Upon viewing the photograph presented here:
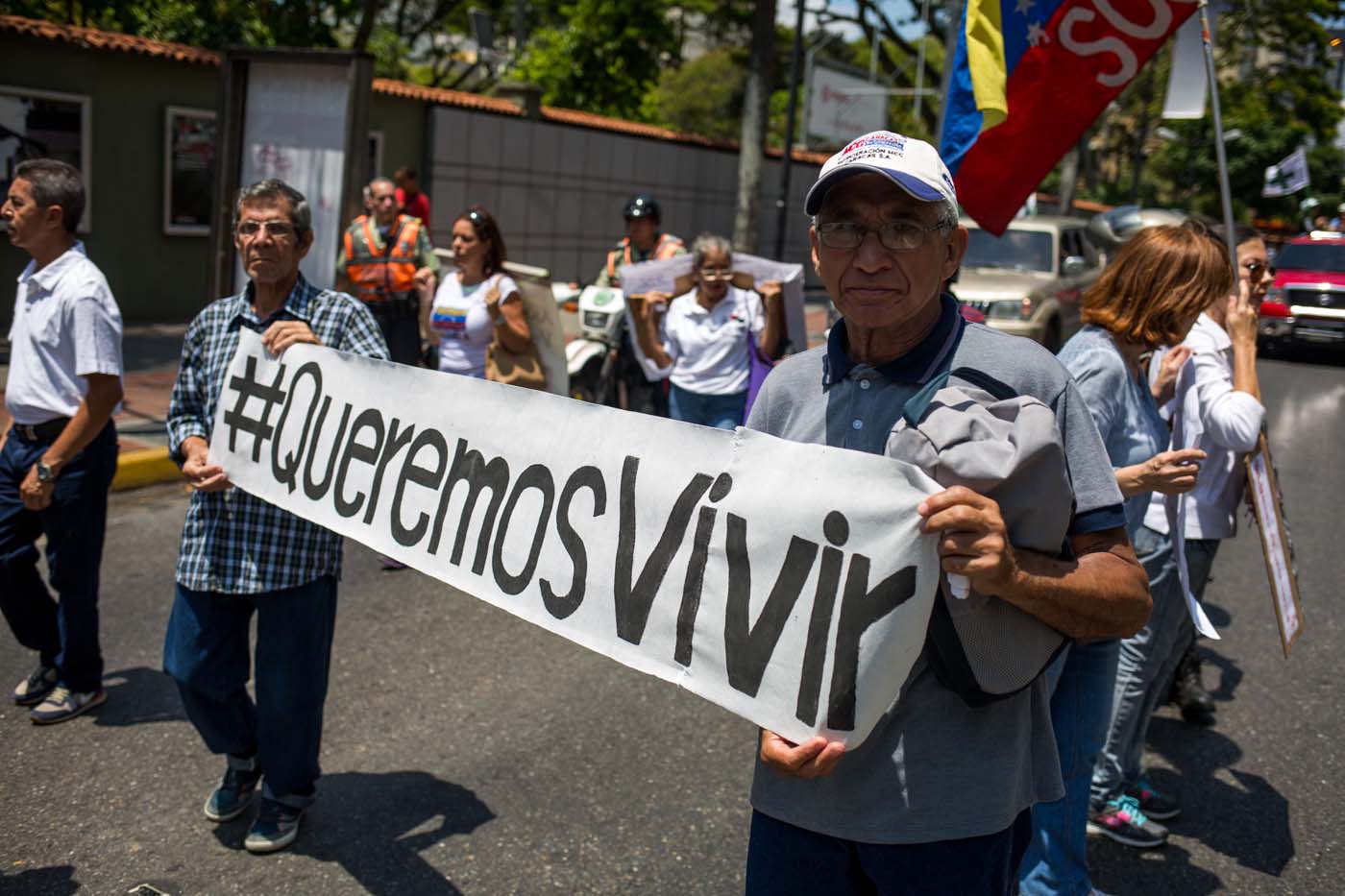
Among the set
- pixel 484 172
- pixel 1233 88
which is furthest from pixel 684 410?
pixel 1233 88

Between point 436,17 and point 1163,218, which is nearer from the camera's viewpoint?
point 1163,218

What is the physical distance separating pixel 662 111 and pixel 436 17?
44.6ft

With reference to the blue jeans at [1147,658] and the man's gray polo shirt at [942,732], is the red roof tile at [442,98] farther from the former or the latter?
the man's gray polo shirt at [942,732]

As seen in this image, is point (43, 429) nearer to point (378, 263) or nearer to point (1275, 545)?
point (378, 263)

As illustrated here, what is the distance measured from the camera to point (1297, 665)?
540cm

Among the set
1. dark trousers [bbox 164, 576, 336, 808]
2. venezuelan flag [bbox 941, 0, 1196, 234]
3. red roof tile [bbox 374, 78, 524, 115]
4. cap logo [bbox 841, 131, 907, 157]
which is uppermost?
red roof tile [bbox 374, 78, 524, 115]

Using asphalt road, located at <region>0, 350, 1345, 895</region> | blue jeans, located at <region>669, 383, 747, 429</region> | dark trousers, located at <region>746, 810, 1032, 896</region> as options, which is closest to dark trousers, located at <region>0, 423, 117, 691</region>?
asphalt road, located at <region>0, 350, 1345, 895</region>

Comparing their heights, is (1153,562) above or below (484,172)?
below

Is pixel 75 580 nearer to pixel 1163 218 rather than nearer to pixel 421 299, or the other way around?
pixel 421 299

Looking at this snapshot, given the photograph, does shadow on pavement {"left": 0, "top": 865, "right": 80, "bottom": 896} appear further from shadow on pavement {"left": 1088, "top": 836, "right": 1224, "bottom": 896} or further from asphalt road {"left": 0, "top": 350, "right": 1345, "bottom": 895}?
shadow on pavement {"left": 1088, "top": 836, "right": 1224, "bottom": 896}

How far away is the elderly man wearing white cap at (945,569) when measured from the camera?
6.09ft

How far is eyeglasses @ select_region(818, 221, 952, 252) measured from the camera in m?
1.92

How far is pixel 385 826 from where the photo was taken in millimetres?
3586

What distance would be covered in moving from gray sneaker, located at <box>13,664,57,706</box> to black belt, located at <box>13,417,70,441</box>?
90cm
